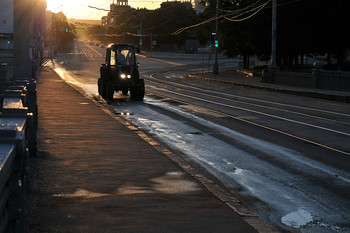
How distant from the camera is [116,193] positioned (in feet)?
24.6

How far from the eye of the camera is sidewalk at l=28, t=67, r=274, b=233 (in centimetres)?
607

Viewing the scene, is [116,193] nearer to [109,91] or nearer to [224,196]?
[224,196]

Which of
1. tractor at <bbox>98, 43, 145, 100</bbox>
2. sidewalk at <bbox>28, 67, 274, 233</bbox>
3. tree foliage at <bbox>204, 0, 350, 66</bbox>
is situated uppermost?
tree foliage at <bbox>204, 0, 350, 66</bbox>

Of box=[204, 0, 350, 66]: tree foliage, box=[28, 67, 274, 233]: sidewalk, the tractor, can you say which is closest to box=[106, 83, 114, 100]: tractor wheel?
the tractor

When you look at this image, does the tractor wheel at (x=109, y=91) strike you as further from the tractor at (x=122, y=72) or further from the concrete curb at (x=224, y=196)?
the concrete curb at (x=224, y=196)

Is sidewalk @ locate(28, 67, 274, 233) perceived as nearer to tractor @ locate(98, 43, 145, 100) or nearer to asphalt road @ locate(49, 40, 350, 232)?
asphalt road @ locate(49, 40, 350, 232)

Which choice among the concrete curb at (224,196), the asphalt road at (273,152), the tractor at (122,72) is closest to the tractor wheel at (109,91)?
the tractor at (122,72)

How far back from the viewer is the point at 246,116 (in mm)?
19656

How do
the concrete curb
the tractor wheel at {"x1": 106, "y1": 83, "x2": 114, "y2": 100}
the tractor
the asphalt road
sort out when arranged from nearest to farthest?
1. the concrete curb
2. the asphalt road
3. the tractor wheel at {"x1": 106, "y1": 83, "x2": 114, "y2": 100}
4. the tractor

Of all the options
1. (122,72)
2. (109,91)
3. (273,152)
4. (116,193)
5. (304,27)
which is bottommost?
(273,152)

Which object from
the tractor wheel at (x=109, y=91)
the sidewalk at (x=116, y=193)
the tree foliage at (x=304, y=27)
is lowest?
the sidewalk at (x=116, y=193)

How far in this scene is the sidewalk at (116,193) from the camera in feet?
19.9

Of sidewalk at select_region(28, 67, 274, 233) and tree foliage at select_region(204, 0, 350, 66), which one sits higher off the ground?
tree foliage at select_region(204, 0, 350, 66)

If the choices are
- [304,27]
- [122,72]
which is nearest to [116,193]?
[122,72]
